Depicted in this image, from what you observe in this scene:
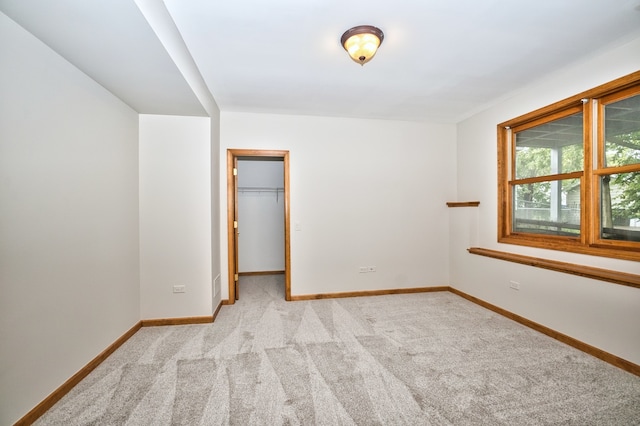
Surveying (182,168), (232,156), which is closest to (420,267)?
(232,156)

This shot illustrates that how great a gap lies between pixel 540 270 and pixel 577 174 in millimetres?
1019

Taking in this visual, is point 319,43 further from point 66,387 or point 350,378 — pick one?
point 66,387

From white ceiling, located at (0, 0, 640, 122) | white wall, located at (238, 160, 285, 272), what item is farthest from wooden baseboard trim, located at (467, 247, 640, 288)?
white wall, located at (238, 160, 285, 272)

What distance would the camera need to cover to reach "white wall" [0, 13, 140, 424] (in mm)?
1527

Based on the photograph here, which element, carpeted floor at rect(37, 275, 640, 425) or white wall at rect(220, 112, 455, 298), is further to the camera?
white wall at rect(220, 112, 455, 298)

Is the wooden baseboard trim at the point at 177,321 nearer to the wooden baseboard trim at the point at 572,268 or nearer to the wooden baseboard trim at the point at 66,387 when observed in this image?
the wooden baseboard trim at the point at 66,387

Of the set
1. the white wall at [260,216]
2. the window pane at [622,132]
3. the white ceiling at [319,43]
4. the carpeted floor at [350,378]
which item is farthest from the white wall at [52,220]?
the window pane at [622,132]

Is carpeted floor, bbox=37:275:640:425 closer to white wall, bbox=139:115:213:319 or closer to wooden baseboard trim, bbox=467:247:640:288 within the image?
white wall, bbox=139:115:213:319

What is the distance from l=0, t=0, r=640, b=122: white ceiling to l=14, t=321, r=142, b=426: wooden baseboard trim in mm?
2280

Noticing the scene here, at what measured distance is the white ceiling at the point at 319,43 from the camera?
166 centimetres

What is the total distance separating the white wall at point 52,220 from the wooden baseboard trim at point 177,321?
0.42 metres

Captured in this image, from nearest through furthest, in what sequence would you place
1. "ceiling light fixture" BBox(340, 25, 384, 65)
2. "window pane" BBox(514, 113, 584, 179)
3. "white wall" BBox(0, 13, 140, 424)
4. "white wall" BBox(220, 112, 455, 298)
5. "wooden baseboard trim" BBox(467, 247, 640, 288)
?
"white wall" BBox(0, 13, 140, 424), "ceiling light fixture" BBox(340, 25, 384, 65), "wooden baseboard trim" BBox(467, 247, 640, 288), "window pane" BBox(514, 113, 584, 179), "white wall" BBox(220, 112, 455, 298)

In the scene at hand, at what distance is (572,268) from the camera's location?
8.24ft

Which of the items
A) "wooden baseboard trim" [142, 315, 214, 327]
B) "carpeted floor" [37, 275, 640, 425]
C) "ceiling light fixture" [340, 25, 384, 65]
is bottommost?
"carpeted floor" [37, 275, 640, 425]
